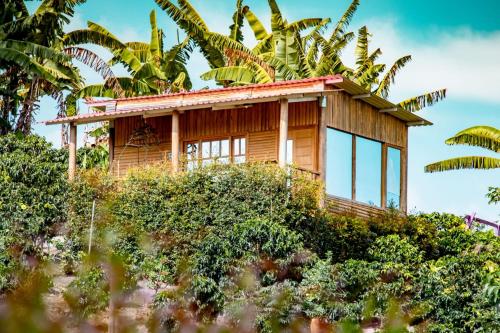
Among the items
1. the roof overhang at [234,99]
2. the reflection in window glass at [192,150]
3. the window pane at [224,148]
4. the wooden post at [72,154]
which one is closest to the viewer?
the roof overhang at [234,99]

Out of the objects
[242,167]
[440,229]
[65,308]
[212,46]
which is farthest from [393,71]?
[65,308]

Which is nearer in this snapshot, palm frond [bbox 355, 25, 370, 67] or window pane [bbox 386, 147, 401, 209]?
window pane [bbox 386, 147, 401, 209]

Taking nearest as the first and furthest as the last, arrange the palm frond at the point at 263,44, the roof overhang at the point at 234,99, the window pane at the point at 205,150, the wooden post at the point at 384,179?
the roof overhang at the point at 234,99, the window pane at the point at 205,150, the wooden post at the point at 384,179, the palm frond at the point at 263,44

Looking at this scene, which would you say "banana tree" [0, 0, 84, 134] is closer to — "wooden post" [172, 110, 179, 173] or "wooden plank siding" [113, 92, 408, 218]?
"wooden plank siding" [113, 92, 408, 218]

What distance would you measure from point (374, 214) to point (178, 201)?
205 inches

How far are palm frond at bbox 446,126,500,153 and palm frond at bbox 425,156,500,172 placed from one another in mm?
357

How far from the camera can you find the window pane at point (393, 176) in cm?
2372

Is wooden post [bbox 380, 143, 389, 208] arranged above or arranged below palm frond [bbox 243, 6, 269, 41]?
below

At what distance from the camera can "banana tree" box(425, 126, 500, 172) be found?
2528 centimetres

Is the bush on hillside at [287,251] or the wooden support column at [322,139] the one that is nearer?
the bush on hillside at [287,251]

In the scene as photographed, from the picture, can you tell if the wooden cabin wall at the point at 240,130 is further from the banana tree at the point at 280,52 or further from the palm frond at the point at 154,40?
the palm frond at the point at 154,40

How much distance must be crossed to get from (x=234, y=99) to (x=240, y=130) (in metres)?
1.62

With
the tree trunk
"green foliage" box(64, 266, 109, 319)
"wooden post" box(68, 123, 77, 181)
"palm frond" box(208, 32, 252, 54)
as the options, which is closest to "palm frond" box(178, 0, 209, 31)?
"palm frond" box(208, 32, 252, 54)

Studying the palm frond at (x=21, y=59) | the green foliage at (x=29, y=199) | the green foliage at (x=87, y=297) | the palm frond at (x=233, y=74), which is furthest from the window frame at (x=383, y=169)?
the green foliage at (x=87, y=297)
